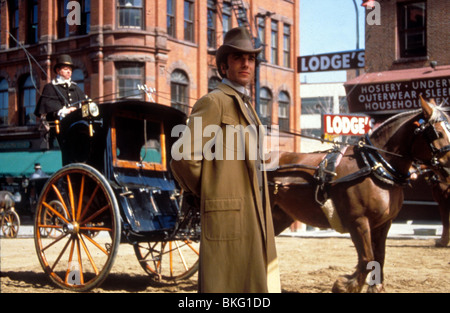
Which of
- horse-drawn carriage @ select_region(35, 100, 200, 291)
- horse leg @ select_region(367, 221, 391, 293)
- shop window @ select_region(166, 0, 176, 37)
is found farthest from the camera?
shop window @ select_region(166, 0, 176, 37)

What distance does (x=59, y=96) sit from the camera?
7641 millimetres

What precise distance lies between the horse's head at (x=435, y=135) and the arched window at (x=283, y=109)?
23885mm

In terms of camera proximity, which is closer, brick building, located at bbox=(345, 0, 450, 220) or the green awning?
brick building, located at bbox=(345, 0, 450, 220)

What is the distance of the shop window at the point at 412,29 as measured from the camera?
8.20 meters

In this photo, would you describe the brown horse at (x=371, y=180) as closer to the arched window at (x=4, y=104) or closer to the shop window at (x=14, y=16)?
the shop window at (x=14, y=16)

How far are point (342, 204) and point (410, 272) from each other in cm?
240

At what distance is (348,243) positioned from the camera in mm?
12117

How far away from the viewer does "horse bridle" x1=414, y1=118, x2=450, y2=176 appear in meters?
5.80

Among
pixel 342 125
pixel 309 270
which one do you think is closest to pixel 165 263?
pixel 309 270

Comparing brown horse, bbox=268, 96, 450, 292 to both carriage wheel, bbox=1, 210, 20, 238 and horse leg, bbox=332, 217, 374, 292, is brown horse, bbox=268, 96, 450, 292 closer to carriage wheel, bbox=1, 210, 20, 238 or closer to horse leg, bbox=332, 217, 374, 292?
horse leg, bbox=332, 217, 374, 292

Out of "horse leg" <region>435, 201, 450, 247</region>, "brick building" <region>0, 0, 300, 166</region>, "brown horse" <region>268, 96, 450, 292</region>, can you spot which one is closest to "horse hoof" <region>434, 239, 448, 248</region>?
"horse leg" <region>435, 201, 450, 247</region>

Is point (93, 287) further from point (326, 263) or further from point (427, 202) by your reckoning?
point (427, 202)

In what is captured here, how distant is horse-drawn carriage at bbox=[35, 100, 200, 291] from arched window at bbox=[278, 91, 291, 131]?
22.2m

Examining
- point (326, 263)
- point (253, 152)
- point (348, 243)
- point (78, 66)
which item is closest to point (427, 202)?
point (348, 243)
